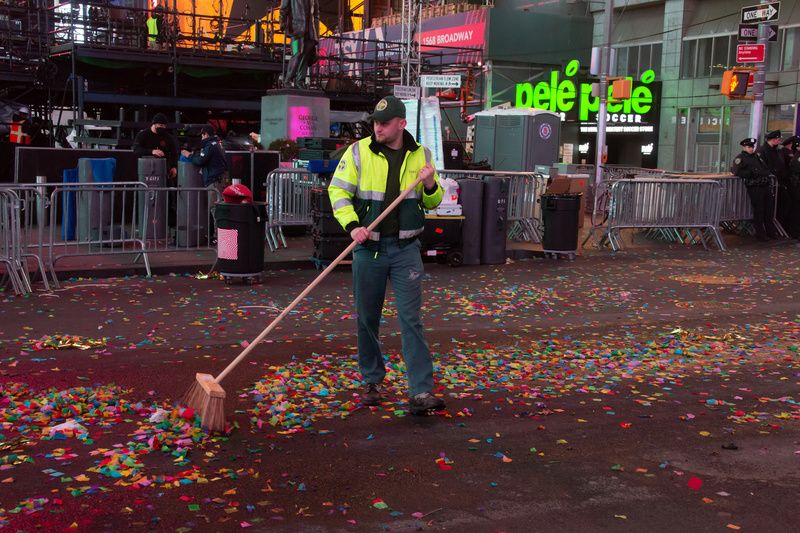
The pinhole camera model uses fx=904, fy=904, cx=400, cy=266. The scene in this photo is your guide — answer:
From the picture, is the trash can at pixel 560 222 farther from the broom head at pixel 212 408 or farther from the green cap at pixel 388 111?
the broom head at pixel 212 408

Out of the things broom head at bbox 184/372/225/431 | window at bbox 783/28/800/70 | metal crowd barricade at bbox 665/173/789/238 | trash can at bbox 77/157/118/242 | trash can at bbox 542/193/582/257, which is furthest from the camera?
window at bbox 783/28/800/70

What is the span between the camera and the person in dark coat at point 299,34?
68.9 feet

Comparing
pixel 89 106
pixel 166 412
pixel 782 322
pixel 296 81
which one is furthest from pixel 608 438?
pixel 89 106

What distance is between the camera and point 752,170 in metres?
17.9

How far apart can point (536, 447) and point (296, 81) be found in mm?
16803

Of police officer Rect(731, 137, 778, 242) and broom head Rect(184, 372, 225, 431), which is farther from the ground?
police officer Rect(731, 137, 778, 242)

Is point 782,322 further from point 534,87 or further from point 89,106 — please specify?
point 534,87

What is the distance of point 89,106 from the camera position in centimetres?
2720

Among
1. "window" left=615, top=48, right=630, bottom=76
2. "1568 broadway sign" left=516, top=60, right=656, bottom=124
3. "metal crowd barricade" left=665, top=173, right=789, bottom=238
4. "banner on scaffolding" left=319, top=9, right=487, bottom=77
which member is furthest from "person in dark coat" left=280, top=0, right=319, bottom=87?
"window" left=615, top=48, right=630, bottom=76

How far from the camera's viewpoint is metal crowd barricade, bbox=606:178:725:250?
1656cm

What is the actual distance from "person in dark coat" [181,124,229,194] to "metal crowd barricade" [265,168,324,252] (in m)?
0.77

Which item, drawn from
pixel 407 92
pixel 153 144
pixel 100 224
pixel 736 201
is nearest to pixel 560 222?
pixel 736 201

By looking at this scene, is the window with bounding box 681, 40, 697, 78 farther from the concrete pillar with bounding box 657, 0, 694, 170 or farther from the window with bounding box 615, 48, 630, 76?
the window with bounding box 615, 48, 630, 76

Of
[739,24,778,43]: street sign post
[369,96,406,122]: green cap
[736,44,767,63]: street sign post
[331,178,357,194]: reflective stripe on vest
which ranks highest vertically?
[739,24,778,43]: street sign post
